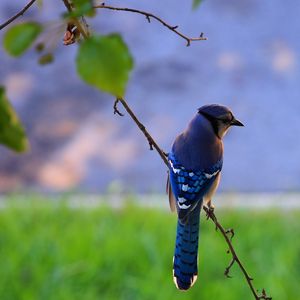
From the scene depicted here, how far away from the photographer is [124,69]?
0.50 meters

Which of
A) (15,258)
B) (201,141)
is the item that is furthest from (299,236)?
(201,141)

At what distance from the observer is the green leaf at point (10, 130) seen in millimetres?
571

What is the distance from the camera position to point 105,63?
1.61ft

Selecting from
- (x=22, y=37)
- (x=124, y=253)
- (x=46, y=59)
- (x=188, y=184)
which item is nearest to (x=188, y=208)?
(x=188, y=184)

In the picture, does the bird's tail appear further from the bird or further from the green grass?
the green grass

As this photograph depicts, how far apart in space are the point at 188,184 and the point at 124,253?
99.8 inches

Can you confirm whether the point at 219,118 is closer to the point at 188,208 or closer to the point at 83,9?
the point at 188,208

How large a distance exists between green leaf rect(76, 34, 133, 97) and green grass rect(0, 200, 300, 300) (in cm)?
263

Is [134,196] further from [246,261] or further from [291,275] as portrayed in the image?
[291,275]

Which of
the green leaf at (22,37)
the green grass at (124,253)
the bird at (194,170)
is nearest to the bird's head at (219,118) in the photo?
the bird at (194,170)

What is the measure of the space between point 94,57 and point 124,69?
23 millimetres

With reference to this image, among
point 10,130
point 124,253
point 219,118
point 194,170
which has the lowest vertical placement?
point 124,253

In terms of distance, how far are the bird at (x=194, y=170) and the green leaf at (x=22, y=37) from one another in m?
0.47

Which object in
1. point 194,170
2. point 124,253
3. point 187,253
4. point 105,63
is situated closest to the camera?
point 105,63
